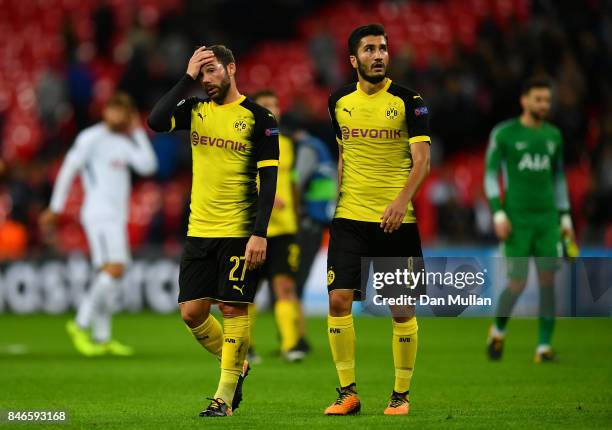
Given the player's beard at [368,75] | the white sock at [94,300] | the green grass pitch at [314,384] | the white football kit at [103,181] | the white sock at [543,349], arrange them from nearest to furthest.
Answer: the green grass pitch at [314,384]
the player's beard at [368,75]
the white sock at [543,349]
the white sock at [94,300]
the white football kit at [103,181]

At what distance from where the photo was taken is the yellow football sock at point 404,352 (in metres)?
7.62

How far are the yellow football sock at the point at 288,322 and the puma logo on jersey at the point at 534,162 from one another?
2584 millimetres

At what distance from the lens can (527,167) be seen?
11.6 metres

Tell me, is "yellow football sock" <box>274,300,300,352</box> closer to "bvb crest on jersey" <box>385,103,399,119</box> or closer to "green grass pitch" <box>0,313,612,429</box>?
"green grass pitch" <box>0,313,612,429</box>

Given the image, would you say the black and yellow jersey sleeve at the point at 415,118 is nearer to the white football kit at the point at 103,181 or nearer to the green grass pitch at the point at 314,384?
the green grass pitch at the point at 314,384

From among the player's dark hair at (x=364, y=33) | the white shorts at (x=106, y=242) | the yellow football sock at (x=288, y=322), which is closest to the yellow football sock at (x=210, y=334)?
the player's dark hair at (x=364, y=33)

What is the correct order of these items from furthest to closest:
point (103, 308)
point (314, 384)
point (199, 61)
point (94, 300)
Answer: point (103, 308) → point (94, 300) → point (314, 384) → point (199, 61)

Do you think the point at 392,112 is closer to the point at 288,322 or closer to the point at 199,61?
the point at 199,61

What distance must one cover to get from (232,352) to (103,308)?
537 centimetres

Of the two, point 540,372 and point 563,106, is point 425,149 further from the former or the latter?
point 563,106

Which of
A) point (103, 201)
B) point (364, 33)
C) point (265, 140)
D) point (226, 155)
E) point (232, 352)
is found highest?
point (364, 33)

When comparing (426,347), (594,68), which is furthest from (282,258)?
(594,68)

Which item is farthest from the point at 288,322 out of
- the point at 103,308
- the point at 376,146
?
the point at 376,146

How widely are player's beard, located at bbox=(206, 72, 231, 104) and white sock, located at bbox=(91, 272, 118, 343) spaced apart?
534 centimetres
